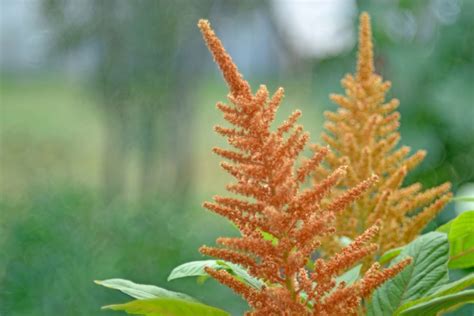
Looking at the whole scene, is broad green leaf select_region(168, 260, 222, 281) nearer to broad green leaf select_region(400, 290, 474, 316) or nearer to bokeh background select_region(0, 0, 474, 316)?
broad green leaf select_region(400, 290, 474, 316)

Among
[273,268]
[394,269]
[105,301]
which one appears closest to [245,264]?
[273,268]

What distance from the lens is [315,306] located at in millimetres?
910

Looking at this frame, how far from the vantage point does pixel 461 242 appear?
1151 mm

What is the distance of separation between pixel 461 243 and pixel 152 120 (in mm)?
5278

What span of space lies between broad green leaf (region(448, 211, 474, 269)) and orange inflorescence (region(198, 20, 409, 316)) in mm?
235

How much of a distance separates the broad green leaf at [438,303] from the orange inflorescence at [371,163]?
272 millimetres

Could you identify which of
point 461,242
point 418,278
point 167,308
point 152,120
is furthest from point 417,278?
point 152,120

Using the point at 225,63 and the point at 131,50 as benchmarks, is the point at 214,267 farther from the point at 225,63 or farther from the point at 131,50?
the point at 131,50

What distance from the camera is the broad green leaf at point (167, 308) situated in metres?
0.90

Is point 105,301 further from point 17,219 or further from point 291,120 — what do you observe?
point 291,120

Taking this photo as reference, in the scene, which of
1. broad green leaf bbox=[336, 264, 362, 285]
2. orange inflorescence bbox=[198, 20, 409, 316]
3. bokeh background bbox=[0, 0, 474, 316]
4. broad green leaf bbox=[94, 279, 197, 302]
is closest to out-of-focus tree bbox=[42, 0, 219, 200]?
bokeh background bbox=[0, 0, 474, 316]

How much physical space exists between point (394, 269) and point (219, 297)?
2.46m

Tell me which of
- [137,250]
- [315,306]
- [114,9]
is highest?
[114,9]

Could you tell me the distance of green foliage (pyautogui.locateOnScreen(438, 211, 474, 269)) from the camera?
3.65 ft
